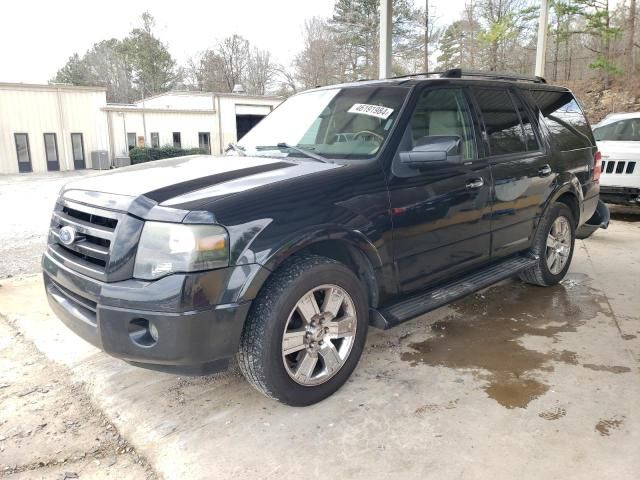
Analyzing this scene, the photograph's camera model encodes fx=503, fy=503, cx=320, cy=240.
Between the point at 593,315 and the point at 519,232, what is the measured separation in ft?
3.04

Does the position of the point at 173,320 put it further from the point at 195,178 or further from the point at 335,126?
the point at 335,126

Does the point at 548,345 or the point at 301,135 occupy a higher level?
the point at 301,135

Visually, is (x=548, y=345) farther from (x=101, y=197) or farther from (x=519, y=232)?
(x=101, y=197)

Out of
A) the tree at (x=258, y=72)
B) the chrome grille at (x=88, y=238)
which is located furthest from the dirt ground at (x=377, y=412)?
the tree at (x=258, y=72)

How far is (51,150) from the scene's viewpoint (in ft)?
95.8

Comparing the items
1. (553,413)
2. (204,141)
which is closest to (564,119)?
(553,413)

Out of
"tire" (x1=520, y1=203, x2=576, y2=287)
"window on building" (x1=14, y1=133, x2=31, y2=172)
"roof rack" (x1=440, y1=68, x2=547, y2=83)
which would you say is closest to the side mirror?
"roof rack" (x1=440, y1=68, x2=547, y2=83)

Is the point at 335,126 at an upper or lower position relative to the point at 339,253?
upper

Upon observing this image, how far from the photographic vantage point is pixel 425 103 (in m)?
3.42

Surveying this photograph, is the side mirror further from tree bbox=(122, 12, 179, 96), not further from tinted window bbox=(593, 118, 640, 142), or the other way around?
tree bbox=(122, 12, 179, 96)

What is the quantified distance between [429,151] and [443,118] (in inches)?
25.5

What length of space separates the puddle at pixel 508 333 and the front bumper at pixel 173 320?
1.53 meters

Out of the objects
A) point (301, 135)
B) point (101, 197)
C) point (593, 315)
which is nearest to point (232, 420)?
point (101, 197)

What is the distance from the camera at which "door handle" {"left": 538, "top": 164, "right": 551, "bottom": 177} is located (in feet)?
14.0
